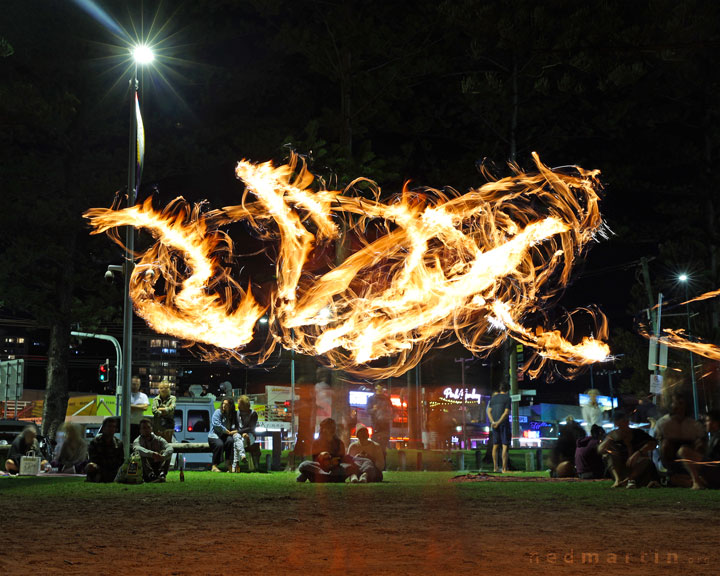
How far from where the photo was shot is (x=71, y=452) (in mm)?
19859

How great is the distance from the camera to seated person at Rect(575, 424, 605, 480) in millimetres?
16656

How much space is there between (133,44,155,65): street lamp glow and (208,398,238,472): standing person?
8.12 metres

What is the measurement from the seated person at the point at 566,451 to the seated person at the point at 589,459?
298mm

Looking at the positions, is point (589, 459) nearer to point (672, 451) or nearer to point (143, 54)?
point (672, 451)

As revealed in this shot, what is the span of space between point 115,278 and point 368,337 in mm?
6068

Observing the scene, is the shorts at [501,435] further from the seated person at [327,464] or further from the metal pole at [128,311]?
the metal pole at [128,311]

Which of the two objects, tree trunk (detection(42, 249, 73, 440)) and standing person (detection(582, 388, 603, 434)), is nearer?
standing person (detection(582, 388, 603, 434))

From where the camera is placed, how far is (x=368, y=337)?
19734mm

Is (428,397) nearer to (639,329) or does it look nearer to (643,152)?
(639,329)

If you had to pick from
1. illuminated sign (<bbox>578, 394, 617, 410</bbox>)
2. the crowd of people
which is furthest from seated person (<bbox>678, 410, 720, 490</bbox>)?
illuminated sign (<bbox>578, 394, 617, 410</bbox>)

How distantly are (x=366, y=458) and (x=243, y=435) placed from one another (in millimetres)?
5175

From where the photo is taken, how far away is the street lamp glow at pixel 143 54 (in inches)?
773

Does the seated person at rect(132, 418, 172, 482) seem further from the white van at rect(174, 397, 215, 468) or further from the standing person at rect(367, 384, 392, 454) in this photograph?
the white van at rect(174, 397, 215, 468)

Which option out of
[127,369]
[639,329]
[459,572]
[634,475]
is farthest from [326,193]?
[639,329]
